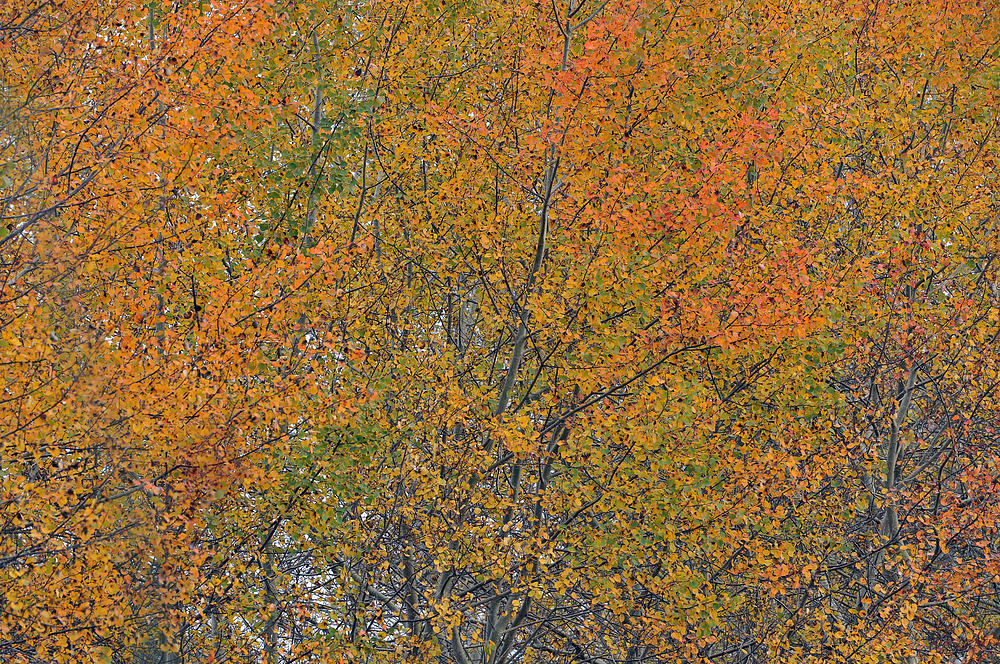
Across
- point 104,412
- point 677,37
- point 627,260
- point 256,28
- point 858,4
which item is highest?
point 858,4

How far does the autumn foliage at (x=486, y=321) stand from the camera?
26.5ft

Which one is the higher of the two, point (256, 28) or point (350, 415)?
point (256, 28)

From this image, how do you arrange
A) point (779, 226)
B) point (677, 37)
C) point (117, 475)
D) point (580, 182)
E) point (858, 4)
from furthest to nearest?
1. point (858, 4)
2. point (677, 37)
3. point (779, 226)
4. point (580, 182)
5. point (117, 475)

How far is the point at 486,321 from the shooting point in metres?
10.9

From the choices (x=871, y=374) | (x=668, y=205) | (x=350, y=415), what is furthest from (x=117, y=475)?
(x=871, y=374)

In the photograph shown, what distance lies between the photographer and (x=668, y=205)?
975cm

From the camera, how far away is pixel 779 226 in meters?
10.5

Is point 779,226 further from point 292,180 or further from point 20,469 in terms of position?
point 20,469

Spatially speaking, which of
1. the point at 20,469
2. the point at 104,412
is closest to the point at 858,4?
the point at 104,412

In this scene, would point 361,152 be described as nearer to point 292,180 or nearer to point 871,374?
point 292,180

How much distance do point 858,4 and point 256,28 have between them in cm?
717

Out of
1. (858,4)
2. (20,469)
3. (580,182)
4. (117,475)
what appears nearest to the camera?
(117,475)

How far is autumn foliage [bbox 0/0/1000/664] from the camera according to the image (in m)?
8.08

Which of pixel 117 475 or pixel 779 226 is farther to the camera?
pixel 779 226
